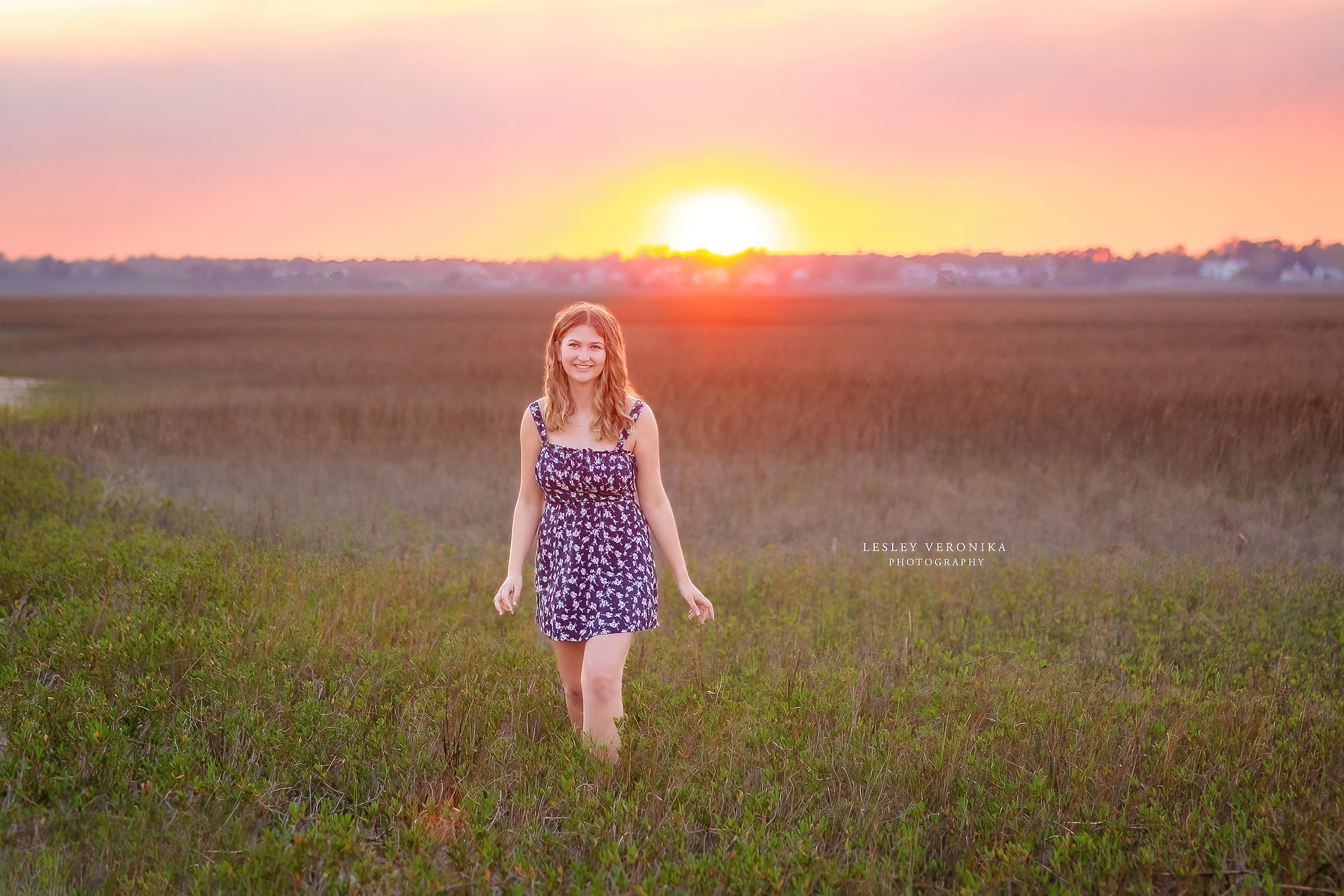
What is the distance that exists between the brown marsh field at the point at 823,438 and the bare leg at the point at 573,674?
489cm

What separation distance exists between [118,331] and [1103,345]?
37.9 meters

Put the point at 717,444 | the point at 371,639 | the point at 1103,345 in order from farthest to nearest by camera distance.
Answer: the point at 1103,345, the point at 717,444, the point at 371,639

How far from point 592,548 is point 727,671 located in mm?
1656

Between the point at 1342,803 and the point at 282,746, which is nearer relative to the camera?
the point at 1342,803

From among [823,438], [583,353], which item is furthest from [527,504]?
[823,438]

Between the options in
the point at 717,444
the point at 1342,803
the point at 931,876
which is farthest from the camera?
the point at 717,444

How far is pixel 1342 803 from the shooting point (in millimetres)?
3871

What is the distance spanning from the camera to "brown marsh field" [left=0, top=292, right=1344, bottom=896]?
3520mm

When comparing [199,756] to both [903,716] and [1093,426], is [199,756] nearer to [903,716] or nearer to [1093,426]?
[903,716]

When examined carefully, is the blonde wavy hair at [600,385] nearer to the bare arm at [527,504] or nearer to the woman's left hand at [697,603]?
the bare arm at [527,504]

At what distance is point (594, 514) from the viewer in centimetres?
418

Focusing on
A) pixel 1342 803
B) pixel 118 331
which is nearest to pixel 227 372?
pixel 118 331

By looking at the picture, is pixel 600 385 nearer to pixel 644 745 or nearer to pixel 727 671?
pixel 644 745

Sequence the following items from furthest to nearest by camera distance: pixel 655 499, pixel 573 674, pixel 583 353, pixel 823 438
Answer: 1. pixel 823 438
2. pixel 573 674
3. pixel 655 499
4. pixel 583 353
